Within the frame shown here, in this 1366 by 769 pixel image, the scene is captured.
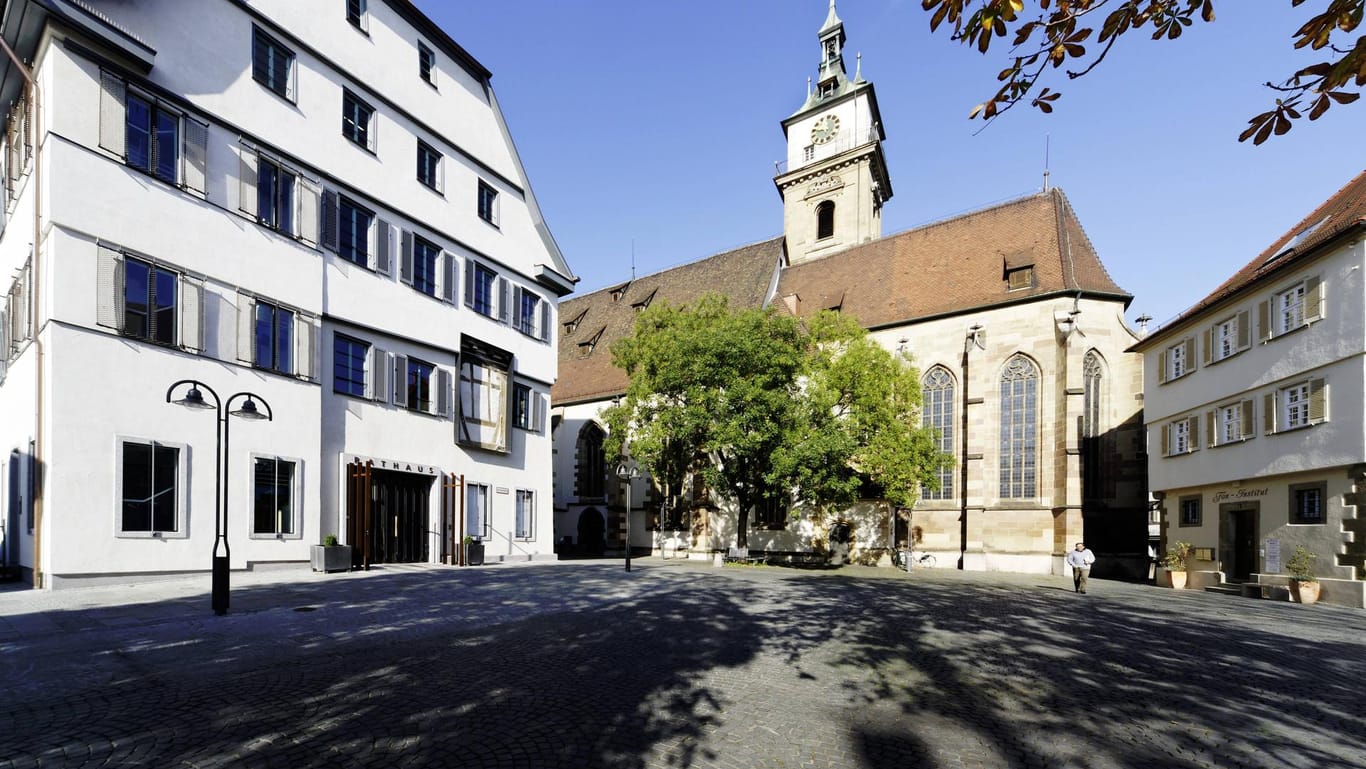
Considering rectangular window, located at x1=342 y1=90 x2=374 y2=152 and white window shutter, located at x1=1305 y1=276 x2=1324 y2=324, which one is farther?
rectangular window, located at x1=342 y1=90 x2=374 y2=152

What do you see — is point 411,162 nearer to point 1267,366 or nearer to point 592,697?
point 592,697

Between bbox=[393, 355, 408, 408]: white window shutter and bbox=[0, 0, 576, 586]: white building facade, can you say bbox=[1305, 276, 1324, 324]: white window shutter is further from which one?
bbox=[393, 355, 408, 408]: white window shutter

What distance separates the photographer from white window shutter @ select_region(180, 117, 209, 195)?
15453mm

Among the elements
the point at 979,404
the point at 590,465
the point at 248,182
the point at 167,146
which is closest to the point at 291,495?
the point at 248,182

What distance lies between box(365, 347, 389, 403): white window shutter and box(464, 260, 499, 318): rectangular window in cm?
419

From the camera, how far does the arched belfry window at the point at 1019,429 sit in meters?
30.2

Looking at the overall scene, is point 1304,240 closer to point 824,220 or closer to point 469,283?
point 469,283

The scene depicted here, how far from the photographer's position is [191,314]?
15312 millimetres

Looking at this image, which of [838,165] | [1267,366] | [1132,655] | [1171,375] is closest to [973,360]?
[1171,375]

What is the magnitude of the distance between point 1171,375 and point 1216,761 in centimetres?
2598

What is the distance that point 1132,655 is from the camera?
953 centimetres

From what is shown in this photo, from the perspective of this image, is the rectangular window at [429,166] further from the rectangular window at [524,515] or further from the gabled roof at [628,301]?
the gabled roof at [628,301]

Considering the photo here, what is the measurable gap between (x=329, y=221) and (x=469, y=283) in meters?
5.54

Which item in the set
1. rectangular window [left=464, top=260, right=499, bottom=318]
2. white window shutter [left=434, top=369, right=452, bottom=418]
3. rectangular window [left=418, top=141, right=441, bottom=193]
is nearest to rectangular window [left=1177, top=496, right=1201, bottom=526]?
rectangular window [left=464, top=260, right=499, bottom=318]
